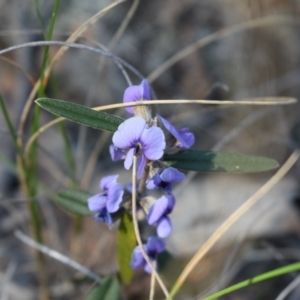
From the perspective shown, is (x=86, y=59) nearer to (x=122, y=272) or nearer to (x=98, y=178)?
(x=98, y=178)

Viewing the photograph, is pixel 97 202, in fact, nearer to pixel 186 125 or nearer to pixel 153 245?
pixel 153 245

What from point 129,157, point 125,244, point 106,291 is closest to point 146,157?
point 129,157

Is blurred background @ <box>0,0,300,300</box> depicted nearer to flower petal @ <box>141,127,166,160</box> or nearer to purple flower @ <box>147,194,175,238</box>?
purple flower @ <box>147,194,175,238</box>

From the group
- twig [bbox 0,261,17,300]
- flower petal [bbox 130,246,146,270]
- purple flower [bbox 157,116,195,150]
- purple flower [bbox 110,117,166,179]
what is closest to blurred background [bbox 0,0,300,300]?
twig [bbox 0,261,17,300]

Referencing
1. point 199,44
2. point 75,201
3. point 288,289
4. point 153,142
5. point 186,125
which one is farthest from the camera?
point 186,125

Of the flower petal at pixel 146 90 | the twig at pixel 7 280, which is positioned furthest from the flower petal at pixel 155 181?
the twig at pixel 7 280

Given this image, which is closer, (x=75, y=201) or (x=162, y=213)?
(x=162, y=213)

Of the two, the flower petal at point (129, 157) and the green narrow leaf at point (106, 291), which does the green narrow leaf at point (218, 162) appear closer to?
the flower petal at point (129, 157)
